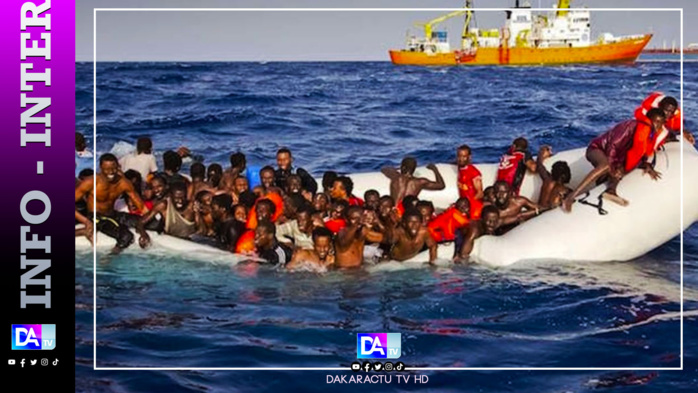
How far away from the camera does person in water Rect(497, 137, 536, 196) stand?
305 inches

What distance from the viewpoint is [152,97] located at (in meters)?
18.0

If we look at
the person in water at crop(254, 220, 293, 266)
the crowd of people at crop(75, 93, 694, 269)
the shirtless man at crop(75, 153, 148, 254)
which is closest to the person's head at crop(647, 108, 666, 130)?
the crowd of people at crop(75, 93, 694, 269)

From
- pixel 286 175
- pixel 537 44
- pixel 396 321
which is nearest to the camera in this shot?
pixel 396 321

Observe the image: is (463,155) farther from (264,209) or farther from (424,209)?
(264,209)

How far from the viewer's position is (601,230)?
6.84 m

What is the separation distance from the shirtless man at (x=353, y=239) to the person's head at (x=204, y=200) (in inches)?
41.1

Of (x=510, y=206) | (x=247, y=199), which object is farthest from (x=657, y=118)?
(x=247, y=199)

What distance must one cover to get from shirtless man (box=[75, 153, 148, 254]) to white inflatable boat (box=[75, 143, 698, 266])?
8 centimetres

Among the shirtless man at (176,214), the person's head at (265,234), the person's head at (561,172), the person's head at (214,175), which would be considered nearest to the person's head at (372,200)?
the person's head at (265,234)

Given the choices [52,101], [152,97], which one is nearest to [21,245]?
[52,101]

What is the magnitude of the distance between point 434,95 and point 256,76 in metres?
6.72

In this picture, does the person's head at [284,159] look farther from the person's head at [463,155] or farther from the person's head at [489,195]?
the person's head at [489,195]

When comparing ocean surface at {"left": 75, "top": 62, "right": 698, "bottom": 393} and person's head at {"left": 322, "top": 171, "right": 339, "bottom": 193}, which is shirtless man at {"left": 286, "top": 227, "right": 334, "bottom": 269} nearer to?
ocean surface at {"left": 75, "top": 62, "right": 698, "bottom": 393}

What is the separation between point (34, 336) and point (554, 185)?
439 cm
